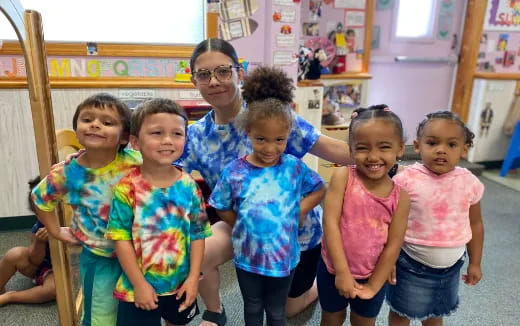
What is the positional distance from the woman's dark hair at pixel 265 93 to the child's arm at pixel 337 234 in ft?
0.73

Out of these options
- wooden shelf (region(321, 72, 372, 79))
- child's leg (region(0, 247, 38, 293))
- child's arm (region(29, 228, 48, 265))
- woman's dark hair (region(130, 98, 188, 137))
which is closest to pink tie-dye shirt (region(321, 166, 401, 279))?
woman's dark hair (region(130, 98, 188, 137))

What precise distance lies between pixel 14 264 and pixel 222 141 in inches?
47.1

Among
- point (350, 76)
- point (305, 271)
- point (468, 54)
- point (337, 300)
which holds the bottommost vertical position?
point (305, 271)

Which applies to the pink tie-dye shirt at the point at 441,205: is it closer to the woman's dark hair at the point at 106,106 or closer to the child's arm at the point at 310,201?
the child's arm at the point at 310,201

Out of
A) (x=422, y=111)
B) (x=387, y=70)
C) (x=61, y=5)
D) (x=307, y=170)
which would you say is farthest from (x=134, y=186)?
(x=422, y=111)

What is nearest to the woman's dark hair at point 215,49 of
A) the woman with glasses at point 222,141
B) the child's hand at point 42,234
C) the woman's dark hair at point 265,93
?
the woman with glasses at point 222,141

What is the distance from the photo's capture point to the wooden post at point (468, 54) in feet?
12.4

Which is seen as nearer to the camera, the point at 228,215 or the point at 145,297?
the point at 145,297

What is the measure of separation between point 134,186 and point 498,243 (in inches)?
92.7

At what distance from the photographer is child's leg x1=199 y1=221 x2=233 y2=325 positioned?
4.66ft

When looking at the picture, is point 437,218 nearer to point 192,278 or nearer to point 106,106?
point 192,278

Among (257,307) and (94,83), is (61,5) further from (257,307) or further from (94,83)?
(257,307)

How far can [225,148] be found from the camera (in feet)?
4.68

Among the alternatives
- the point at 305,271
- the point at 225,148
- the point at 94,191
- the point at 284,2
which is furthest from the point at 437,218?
the point at 284,2
